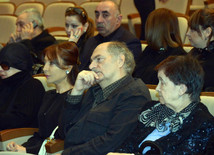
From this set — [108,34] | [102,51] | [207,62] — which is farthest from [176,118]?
[108,34]

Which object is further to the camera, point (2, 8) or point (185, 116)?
point (2, 8)

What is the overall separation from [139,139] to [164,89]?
0.31 m

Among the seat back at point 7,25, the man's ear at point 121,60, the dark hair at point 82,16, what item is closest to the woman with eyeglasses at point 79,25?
the dark hair at point 82,16

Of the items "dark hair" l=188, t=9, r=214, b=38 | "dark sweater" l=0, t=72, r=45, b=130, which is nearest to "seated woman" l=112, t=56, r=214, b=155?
A: "dark hair" l=188, t=9, r=214, b=38

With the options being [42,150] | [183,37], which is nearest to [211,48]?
[183,37]

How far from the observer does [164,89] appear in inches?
84.7

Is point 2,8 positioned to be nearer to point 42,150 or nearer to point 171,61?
point 42,150

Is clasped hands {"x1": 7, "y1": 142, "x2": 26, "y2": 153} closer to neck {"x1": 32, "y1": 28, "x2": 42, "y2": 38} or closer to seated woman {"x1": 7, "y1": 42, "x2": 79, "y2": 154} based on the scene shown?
seated woman {"x1": 7, "y1": 42, "x2": 79, "y2": 154}

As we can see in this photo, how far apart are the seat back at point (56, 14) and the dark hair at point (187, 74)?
4.15 meters

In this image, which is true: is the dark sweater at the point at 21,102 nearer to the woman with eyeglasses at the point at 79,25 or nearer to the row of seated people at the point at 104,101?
the row of seated people at the point at 104,101

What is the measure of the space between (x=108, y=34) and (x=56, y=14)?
238cm

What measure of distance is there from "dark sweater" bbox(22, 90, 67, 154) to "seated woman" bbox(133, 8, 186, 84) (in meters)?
0.82

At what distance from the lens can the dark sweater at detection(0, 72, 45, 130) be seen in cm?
312

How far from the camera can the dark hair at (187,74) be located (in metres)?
2.11
